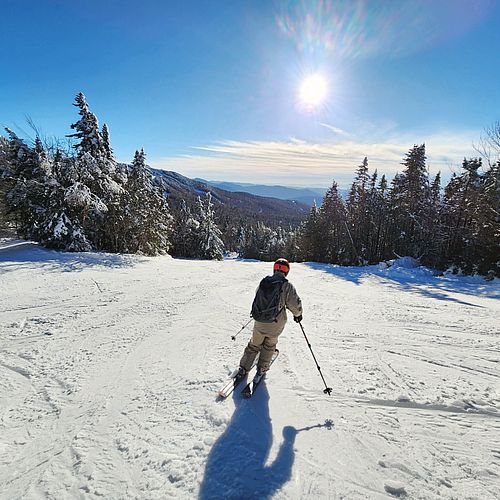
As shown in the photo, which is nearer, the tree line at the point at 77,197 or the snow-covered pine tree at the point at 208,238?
the tree line at the point at 77,197

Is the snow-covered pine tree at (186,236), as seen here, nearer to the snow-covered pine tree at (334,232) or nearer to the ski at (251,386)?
the snow-covered pine tree at (334,232)

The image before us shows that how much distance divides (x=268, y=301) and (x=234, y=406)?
1.54 meters

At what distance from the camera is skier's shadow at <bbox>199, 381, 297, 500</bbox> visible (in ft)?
8.94

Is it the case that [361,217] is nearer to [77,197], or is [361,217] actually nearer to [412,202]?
[412,202]

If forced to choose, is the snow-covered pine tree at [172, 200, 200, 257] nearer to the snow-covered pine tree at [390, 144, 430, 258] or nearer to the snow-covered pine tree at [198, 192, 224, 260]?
the snow-covered pine tree at [198, 192, 224, 260]

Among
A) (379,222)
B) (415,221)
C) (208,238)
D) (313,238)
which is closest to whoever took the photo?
(415,221)

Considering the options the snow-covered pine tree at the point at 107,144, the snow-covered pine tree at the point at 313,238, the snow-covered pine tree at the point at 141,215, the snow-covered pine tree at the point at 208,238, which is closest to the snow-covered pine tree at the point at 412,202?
the snow-covered pine tree at the point at 313,238

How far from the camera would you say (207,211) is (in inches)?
1631

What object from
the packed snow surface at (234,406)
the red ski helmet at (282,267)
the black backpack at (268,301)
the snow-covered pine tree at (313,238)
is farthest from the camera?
the snow-covered pine tree at (313,238)

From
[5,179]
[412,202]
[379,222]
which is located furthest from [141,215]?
[412,202]

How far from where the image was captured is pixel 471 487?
2.75m

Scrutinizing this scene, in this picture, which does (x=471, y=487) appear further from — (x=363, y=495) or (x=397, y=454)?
(x=363, y=495)

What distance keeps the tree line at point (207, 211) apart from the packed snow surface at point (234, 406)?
10654mm

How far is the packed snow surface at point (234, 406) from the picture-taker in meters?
2.83
